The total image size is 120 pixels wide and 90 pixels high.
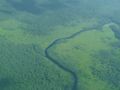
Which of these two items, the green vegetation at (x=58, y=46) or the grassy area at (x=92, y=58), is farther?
the grassy area at (x=92, y=58)

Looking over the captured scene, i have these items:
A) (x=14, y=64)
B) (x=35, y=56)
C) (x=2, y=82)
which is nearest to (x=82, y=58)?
(x=35, y=56)

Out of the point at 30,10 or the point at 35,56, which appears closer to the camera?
the point at 35,56

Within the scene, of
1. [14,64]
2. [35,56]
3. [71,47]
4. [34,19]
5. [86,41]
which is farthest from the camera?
[34,19]

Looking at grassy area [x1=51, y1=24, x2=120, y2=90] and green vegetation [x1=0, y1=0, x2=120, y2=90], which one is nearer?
green vegetation [x1=0, y1=0, x2=120, y2=90]

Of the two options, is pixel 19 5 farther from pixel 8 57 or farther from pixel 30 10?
pixel 8 57

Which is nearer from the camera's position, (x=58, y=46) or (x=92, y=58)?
(x=92, y=58)

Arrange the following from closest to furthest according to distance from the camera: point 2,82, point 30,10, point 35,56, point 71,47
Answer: point 2,82, point 35,56, point 71,47, point 30,10

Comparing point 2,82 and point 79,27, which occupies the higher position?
point 2,82
